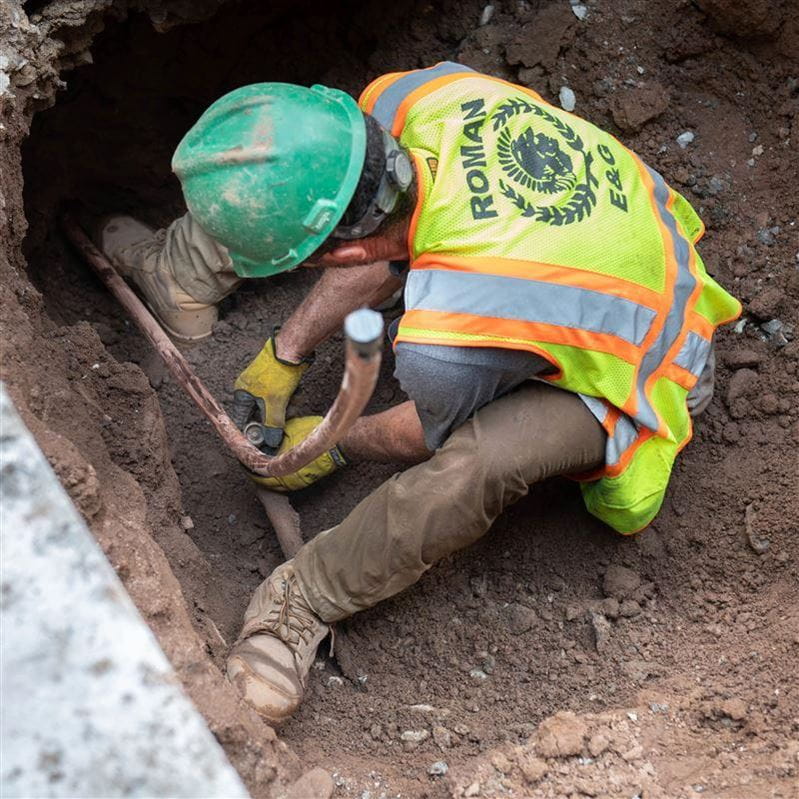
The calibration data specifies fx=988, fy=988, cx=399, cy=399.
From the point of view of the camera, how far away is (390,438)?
2.82 meters

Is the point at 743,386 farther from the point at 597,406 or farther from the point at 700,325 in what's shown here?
the point at 597,406

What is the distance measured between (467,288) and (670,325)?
0.57m

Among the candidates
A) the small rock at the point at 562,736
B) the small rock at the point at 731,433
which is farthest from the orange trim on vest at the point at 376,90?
the small rock at the point at 562,736

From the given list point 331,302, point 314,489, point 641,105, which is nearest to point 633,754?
point 314,489

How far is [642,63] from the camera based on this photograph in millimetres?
3152

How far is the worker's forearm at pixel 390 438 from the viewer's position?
9.05 feet

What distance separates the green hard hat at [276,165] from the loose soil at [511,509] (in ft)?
1.75

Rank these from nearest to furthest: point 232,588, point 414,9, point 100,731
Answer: point 100,731, point 232,588, point 414,9

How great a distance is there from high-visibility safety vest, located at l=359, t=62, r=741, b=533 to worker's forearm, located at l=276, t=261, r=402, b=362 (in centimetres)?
56

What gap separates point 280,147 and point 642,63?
159cm

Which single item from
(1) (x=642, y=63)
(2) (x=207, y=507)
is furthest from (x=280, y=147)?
(1) (x=642, y=63)

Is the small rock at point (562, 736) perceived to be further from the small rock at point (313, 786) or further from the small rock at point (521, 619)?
the small rock at point (521, 619)

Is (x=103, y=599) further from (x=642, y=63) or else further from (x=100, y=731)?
(x=642, y=63)

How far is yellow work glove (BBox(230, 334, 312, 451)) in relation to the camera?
10.2ft
